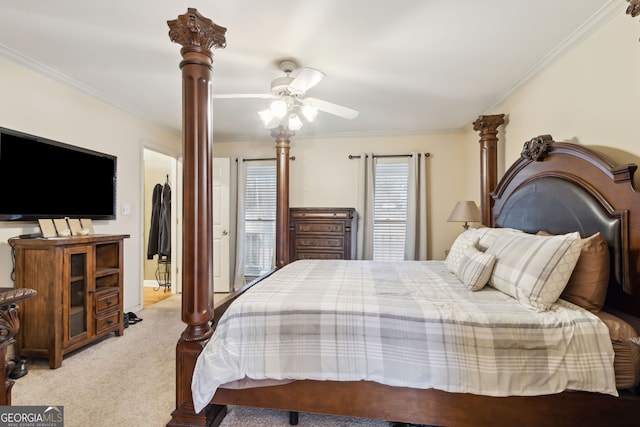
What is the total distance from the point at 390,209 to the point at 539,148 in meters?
2.24

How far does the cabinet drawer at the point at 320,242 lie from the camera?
3.87 metres

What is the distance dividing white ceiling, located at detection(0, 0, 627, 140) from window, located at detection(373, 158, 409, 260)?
125cm

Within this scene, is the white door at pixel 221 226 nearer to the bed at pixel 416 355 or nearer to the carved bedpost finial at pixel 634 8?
the bed at pixel 416 355

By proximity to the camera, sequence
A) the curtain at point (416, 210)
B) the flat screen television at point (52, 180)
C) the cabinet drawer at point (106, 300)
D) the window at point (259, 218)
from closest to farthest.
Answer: the flat screen television at point (52, 180) → the cabinet drawer at point (106, 300) → the curtain at point (416, 210) → the window at point (259, 218)

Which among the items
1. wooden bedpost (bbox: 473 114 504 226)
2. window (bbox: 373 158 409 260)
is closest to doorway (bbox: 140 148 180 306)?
window (bbox: 373 158 409 260)

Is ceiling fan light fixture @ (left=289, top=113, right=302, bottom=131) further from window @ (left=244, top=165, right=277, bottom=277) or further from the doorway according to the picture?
the doorway

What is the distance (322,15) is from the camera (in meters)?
1.80

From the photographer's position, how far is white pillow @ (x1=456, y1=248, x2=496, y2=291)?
5.98ft

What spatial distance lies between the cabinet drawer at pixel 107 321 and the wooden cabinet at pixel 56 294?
47 mm

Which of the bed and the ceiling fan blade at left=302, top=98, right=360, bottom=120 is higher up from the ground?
the ceiling fan blade at left=302, top=98, right=360, bottom=120

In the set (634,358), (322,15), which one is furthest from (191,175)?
(634,358)

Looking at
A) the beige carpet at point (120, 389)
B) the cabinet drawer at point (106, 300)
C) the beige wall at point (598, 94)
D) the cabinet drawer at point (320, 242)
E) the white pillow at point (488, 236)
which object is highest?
the beige wall at point (598, 94)

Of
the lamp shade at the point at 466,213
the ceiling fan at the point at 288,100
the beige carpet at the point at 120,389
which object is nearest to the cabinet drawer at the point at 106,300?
the beige carpet at the point at 120,389

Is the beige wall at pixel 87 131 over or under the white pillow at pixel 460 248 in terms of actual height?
over
